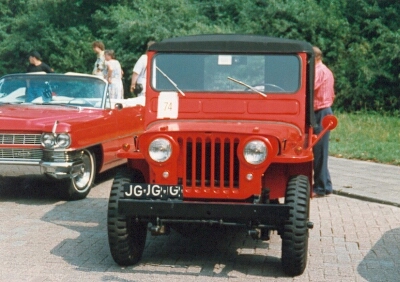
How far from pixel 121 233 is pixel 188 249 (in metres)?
1.12

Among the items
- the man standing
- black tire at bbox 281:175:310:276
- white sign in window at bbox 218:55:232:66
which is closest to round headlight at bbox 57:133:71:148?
white sign in window at bbox 218:55:232:66

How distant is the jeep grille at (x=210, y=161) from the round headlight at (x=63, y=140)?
10.8ft

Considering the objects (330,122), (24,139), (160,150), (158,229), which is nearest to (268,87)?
(330,122)

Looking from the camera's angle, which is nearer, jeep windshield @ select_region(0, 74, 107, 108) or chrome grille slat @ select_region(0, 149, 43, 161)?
chrome grille slat @ select_region(0, 149, 43, 161)

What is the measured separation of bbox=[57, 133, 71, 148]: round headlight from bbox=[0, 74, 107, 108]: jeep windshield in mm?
1365

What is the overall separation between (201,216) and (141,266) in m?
0.82

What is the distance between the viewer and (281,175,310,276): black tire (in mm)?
6910

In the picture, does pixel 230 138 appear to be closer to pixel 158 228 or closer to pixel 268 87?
pixel 158 228

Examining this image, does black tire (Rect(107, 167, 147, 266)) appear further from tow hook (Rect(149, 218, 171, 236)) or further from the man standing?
the man standing

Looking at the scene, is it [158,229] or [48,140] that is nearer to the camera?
[158,229]

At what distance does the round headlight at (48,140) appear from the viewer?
10125mm

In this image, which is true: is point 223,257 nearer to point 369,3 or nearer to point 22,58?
point 369,3

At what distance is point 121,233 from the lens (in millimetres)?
7121

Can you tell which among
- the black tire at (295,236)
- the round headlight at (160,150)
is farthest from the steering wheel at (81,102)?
the black tire at (295,236)
